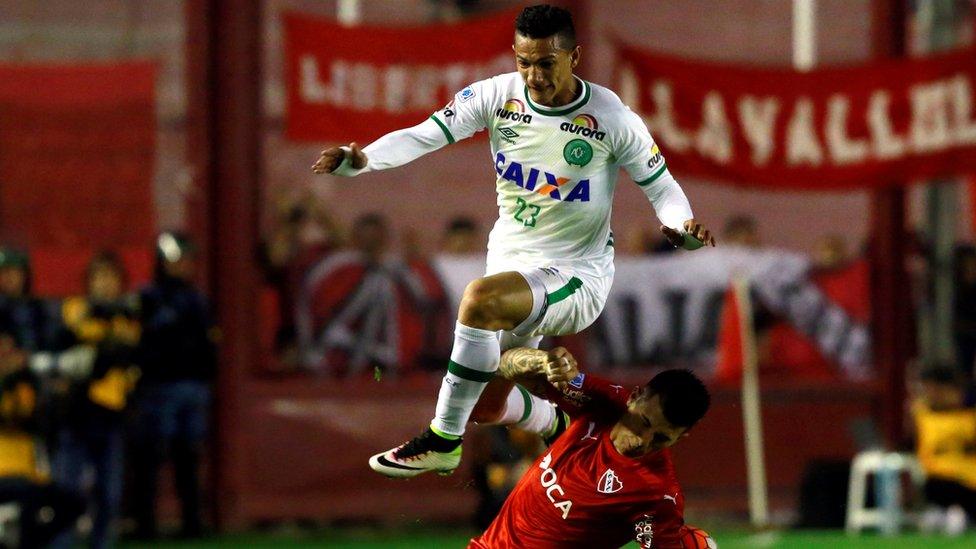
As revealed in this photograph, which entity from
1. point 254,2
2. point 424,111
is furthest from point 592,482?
point 254,2

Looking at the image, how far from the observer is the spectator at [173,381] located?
12.5 m

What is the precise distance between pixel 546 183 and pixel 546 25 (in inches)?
28.1

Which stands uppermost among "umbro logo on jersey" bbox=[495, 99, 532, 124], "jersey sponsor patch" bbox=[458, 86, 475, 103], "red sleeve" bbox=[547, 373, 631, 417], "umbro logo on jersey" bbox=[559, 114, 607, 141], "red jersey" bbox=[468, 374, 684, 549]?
"jersey sponsor patch" bbox=[458, 86, 475, 103]

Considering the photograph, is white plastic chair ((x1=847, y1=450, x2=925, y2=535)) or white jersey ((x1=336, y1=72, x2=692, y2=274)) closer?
white jersey ((x1=336, y1=72, x2=692, y2=274))

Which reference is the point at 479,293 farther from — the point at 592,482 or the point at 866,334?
the point at 866,334

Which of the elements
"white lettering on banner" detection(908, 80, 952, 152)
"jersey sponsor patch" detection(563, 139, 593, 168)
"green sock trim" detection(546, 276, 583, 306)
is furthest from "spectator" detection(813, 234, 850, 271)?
"jersey sponsor patch" detection(563, 139, 593, 168)

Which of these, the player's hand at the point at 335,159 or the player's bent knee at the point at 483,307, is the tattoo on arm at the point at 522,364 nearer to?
the player's bent knee at the point at 483,307

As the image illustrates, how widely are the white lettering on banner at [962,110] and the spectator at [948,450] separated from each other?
186 cm

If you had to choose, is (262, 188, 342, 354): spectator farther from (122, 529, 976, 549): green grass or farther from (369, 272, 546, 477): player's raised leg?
(369, 272, 546, 477): player's raised leg

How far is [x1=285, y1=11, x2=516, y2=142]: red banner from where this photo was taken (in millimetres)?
13422

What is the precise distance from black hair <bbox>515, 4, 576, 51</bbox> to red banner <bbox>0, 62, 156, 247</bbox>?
A: 6924mm

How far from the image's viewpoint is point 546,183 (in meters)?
7.87

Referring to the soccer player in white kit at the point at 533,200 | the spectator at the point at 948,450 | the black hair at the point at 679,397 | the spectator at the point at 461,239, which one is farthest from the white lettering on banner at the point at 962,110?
the black hair at the point at 679,397

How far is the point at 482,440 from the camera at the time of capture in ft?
42.7
